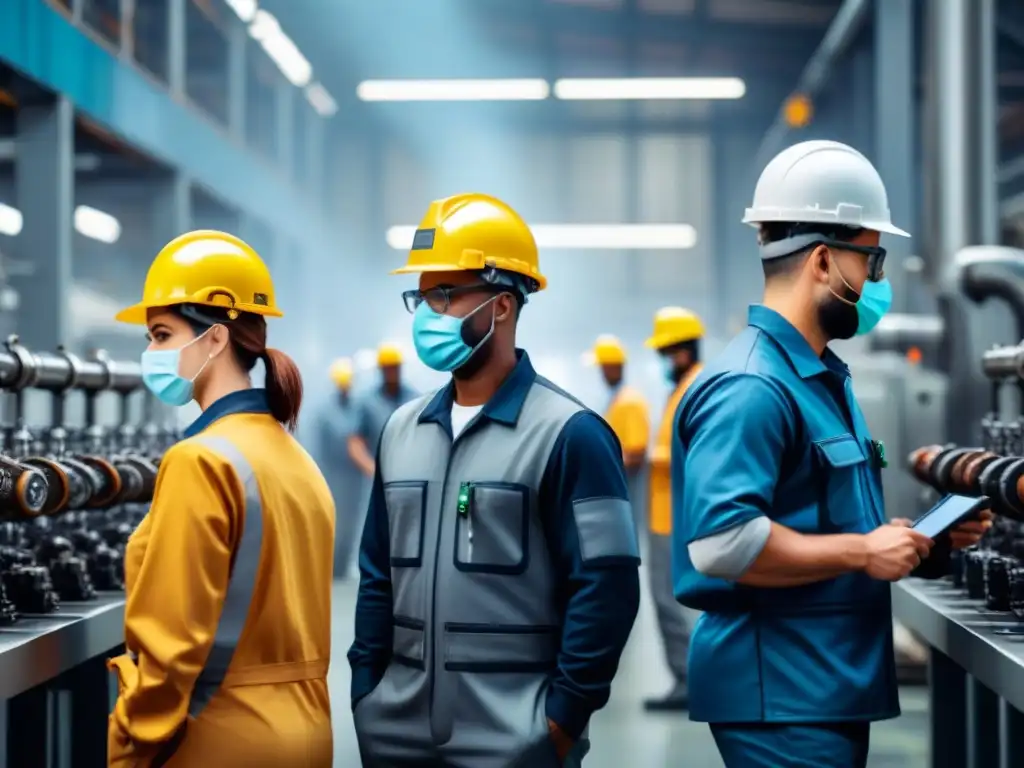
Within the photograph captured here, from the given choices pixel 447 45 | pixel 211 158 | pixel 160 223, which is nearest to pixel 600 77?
pixel 447 45

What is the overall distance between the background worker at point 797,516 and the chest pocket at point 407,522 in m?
0.42

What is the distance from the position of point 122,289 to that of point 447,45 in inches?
165

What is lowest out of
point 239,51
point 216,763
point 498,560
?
point 216,763

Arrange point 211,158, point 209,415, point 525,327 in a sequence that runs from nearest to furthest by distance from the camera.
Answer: point 209,415 → point 211,158 → point 525,327

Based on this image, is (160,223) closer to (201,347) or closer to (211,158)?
(211,158)

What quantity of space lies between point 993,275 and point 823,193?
4219 millimetres

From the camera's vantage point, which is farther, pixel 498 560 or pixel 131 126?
pixel 131 126

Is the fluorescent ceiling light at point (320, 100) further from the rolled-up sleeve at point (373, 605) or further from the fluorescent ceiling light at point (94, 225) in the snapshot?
the rolled-up sleeve at point (373, 605)

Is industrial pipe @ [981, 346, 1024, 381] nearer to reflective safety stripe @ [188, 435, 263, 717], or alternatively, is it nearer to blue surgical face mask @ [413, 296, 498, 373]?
blue surgical face mask @ [413, 296, 498, 373]

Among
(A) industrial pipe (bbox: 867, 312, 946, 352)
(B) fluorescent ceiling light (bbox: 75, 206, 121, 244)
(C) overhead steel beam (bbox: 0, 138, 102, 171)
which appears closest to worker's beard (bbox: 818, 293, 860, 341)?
(A) industrial pipe (bbox: 867, 312, 946, 352)

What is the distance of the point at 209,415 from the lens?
2.22 metres

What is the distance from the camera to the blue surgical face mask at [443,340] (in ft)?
7.75

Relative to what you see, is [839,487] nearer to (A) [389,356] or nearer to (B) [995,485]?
(B) [995,485]

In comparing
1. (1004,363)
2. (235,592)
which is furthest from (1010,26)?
(235,592)
